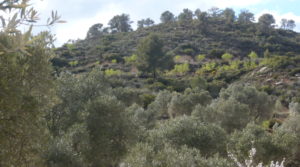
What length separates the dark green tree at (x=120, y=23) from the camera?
131500 millimetres

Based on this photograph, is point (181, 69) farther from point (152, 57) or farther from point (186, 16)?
point (186, 16)

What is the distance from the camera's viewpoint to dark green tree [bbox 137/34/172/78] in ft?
239

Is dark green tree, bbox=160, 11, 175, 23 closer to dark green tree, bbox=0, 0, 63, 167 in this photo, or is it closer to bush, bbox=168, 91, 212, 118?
bush, bbox=168, 91, 212, 118

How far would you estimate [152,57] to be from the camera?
72.8m

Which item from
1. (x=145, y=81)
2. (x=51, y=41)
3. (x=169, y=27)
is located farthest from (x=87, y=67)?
(x=51, y=41)

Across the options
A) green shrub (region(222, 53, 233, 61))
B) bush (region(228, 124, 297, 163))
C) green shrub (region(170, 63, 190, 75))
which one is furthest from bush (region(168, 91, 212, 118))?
green shrub (region(222, 53, 233, 61))

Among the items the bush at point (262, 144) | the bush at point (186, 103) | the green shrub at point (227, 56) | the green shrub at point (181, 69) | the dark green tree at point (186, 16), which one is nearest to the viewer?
the bush at point (262, 144)

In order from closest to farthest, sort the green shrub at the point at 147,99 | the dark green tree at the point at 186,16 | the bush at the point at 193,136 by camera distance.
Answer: the bush at the point at 193,136
the green shrub at the point at 147,99
the dark green tree at the point at 186,16

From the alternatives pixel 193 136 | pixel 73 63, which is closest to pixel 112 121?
pixel 193 136

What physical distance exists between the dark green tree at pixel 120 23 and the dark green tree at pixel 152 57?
57.9 m

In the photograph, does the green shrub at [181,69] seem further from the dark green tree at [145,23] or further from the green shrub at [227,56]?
the dark green tree at [145,23]

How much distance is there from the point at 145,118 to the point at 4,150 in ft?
78.5

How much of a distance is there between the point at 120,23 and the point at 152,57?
209ft

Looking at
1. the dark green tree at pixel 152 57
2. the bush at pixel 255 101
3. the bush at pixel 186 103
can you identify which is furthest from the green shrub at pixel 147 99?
the dark green tree at pixel 152 57
